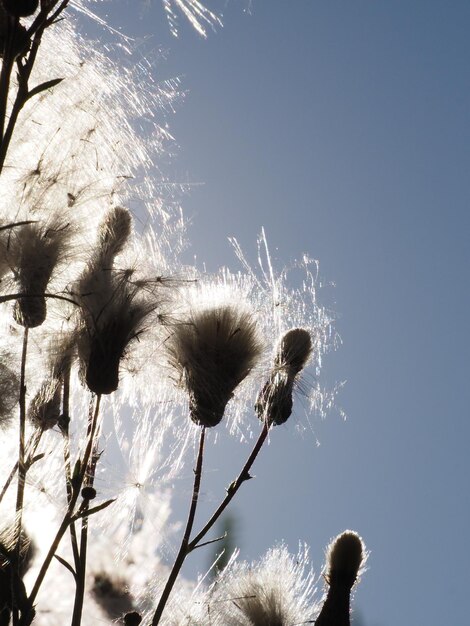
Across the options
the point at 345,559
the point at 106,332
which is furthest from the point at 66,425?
the point at 345,559

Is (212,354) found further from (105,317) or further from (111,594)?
(111,594)

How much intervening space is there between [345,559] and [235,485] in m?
0.32

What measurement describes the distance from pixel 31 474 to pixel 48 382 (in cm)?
17

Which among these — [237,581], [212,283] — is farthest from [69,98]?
[237,581]

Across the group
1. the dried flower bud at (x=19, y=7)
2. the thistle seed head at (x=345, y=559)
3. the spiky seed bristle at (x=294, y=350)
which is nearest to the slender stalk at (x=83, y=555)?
the spiky seed bristle at (x=294, y=350)

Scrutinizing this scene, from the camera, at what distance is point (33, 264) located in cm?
133

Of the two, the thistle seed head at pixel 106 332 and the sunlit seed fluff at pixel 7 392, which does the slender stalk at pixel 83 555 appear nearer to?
the thistle seed head at pixel 106 332

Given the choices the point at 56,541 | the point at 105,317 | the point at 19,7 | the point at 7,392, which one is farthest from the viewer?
the point at 7,392

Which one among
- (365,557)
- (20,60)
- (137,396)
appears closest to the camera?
(20,60)

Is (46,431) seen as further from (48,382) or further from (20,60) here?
(20,60)

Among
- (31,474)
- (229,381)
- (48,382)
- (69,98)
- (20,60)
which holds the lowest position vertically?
(31,474)

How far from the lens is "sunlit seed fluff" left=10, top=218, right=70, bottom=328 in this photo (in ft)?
4.34

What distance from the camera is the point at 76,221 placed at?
1434 millimetres

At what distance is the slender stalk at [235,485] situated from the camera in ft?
4.11
